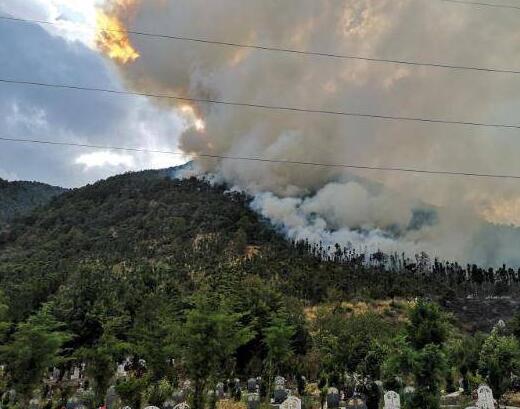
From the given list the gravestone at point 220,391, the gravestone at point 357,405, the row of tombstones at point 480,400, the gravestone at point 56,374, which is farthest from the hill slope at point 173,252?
the row of tombstones at point 480,400

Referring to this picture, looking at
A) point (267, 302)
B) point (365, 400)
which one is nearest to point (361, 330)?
point (267, 302)

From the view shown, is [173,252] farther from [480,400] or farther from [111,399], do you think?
[480,400]

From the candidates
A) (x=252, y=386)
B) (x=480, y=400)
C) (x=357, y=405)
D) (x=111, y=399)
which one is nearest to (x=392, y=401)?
(x=357, y=405)

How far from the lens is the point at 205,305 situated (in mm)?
23266

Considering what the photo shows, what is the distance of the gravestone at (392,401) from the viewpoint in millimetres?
25172

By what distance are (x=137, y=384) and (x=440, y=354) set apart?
53.1 ft

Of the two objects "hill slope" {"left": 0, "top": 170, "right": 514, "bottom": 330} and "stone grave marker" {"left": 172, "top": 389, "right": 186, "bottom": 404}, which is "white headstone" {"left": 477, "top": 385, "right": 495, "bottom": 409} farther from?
"hill slope" {"left": 0, "top": 170, "right": 514, "bottom": 330}

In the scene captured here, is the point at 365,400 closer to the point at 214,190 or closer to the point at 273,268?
the point at 273,268

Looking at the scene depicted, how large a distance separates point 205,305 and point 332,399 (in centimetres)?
1207

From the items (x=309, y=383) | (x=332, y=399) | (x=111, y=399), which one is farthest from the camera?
(x=309, y=383)

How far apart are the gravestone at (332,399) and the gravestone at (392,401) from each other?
4.95m

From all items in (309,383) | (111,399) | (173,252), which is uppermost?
(173,252)

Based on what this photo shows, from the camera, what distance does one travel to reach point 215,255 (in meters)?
115

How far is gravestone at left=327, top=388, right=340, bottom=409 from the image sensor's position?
2942 cm
